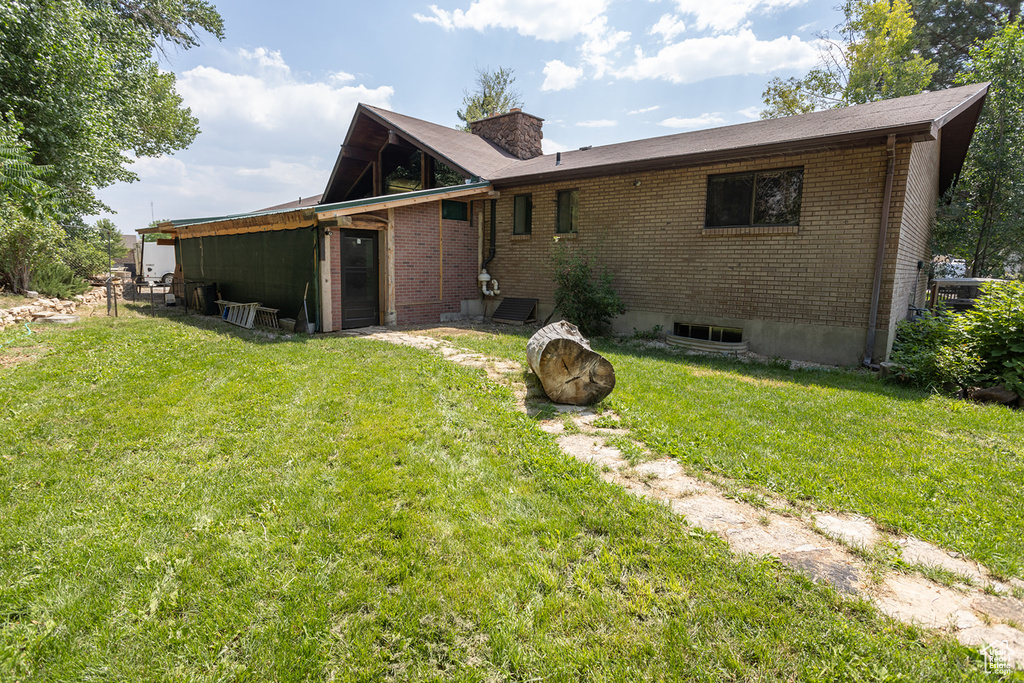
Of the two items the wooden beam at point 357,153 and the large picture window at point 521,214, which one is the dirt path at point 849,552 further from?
the wooden beam at point 357,153

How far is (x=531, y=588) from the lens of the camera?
8.02 feet

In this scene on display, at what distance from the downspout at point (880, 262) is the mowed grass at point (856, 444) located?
3.22 feet

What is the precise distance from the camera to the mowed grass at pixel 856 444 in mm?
3145

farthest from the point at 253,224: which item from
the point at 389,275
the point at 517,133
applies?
the point at 517,133

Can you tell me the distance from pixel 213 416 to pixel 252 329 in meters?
6.37

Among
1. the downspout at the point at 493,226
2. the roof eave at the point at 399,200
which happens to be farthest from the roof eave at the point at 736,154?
the downspout at the point at 493,226

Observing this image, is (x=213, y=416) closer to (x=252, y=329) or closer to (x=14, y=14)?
(x=252, y=329)

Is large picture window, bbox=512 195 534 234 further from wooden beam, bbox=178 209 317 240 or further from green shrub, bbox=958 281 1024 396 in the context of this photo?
green shrub, bbox=958 281 1024 396

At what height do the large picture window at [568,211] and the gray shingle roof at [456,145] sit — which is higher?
the gray shingle roof at [456,145]

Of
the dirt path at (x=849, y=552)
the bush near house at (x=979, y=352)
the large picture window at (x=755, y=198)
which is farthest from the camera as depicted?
the large picture window at (x=755, y=198)

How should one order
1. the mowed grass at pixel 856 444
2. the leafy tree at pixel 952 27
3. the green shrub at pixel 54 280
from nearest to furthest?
the mowed grass at pixel 856 444, the green shrub at pixel 54 280, the leafy tree at pixel 952 27

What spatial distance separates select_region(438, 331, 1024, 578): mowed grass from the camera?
3.14 metres

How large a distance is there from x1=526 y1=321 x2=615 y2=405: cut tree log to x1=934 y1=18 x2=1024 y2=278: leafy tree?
1412 cm

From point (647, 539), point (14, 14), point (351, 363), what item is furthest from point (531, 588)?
point (14, 14)
